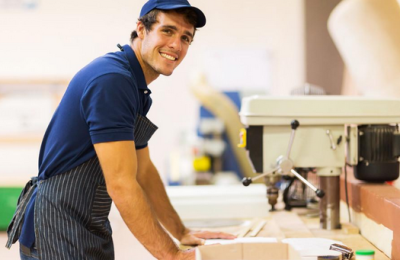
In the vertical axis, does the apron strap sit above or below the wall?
below

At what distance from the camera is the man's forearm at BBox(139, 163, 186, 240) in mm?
1953

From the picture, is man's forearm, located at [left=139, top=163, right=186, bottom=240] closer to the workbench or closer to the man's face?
the workbench

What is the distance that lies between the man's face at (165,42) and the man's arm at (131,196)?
345mm

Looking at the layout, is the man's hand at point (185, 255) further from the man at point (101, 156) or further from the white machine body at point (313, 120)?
the white machine body at point (313, 120)

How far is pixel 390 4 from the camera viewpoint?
246cm

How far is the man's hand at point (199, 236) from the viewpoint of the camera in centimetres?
187

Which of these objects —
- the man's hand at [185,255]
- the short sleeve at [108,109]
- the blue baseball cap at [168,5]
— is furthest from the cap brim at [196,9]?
the man's hand at [185,255]

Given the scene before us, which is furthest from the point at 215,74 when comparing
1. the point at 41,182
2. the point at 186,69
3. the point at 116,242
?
the point at 41,182

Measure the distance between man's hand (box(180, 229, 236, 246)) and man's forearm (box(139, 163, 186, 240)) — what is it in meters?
0.04


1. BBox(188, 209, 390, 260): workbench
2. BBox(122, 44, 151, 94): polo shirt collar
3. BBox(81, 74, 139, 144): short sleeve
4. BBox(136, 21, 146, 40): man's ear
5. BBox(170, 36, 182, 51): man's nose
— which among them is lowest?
BBox(188, 209, 390, 260): workbench

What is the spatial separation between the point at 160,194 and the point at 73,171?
53 cm

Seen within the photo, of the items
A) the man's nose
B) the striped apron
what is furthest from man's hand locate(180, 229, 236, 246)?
the man's nose

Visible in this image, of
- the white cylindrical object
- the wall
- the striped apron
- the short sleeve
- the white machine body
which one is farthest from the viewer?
the wall

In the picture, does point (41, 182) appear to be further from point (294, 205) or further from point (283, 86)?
point (283, 86)
